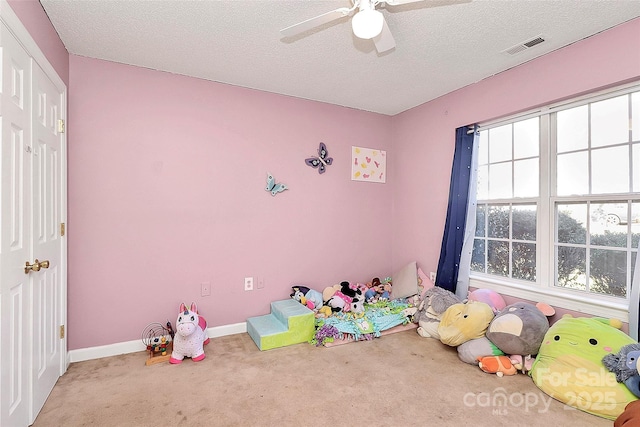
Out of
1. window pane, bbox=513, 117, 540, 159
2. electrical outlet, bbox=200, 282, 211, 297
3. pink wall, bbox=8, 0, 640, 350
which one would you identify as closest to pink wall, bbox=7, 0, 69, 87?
pink wall, bbox=8, 0, 640, 350

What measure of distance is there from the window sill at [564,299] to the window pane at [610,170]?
2.61 ft

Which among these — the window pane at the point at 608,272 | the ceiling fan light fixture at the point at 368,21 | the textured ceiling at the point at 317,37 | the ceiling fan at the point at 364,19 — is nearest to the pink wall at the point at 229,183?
the textured ceiling at the point at 317,37

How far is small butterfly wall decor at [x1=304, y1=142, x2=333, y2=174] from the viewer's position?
11.0 feet

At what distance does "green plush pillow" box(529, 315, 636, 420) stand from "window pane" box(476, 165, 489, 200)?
130 cm

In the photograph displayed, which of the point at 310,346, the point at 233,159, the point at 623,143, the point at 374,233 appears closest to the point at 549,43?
the point at 623,143

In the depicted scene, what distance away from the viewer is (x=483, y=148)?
10.0 ft

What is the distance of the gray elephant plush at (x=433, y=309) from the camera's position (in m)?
2.82

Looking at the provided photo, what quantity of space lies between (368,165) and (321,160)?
2.21 feet

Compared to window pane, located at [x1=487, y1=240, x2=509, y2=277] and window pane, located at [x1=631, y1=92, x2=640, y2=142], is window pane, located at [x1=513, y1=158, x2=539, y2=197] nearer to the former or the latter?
window pane, located at [x1=487, y1=240, x2=509, y2=277]

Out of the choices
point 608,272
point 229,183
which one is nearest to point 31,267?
point 229,183

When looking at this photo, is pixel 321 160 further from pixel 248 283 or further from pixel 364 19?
pixel 364 19

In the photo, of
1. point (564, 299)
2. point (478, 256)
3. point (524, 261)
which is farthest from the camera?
point (478, 256)

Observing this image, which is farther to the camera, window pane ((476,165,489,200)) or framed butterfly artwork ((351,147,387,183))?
framed butterfly artwork ((351,147,387,183))

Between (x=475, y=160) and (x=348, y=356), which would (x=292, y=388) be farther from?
(x=475, y=160)
